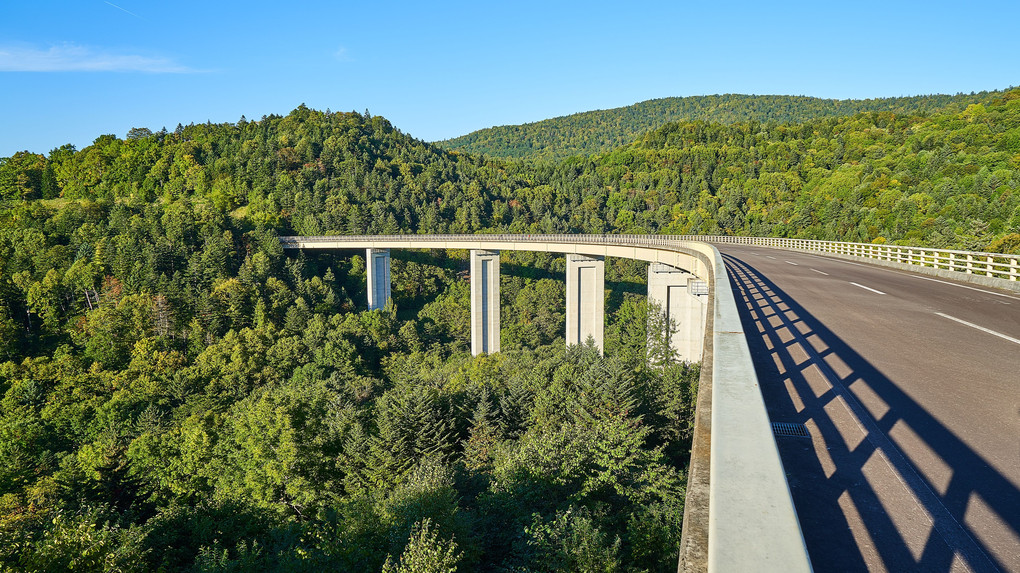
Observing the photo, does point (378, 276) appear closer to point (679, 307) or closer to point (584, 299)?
point (584, 299)

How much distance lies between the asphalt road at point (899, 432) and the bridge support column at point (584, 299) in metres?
46.1

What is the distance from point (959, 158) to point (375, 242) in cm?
9500

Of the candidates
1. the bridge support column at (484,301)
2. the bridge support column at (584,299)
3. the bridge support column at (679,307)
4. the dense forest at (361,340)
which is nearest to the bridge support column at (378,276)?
the dense forest at (361,340)

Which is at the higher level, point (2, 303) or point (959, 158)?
point (959, 158)

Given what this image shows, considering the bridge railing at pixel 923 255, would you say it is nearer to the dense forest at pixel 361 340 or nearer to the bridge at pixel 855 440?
the bridge at pixel 855 440

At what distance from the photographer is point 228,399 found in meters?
52.6

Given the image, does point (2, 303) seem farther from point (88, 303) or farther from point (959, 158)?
point (959, 158)

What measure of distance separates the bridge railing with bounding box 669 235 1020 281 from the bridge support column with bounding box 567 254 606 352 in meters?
18.8

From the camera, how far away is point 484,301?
237 feet

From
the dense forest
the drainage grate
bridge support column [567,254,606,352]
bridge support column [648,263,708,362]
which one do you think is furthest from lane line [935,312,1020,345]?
bridge support column [567,254,606,352]

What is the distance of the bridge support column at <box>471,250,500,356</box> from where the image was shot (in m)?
70.7

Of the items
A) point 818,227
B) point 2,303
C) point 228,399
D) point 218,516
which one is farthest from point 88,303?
point 818,227

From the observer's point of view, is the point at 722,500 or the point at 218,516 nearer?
the point at 722,500

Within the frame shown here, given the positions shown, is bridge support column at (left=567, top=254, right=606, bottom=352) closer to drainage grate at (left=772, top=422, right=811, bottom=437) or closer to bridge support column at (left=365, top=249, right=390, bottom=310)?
bridge support column at (left=365, top=249, right=390, bottom=310)
